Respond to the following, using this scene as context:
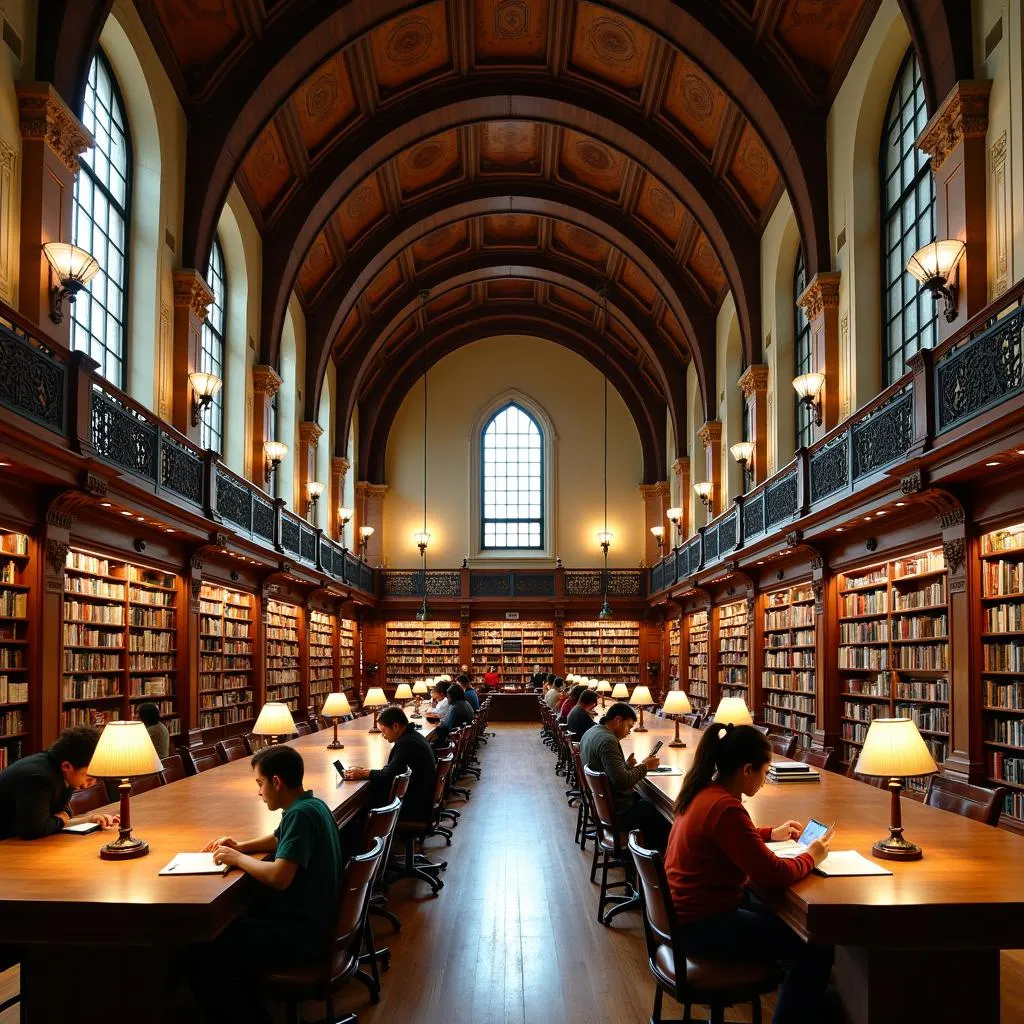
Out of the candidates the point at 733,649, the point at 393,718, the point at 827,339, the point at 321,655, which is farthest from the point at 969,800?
the point at 321,655

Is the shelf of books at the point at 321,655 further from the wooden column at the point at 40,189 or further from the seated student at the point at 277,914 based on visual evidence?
the seated student at the point at 277,914

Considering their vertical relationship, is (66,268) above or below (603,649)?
above

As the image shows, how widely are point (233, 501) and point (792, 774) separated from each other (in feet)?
28.4

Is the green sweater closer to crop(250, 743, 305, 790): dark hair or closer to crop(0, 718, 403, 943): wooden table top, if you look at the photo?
crop(0, 718, 403, 943): wooden table top

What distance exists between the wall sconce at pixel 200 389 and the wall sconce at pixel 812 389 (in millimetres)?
6906

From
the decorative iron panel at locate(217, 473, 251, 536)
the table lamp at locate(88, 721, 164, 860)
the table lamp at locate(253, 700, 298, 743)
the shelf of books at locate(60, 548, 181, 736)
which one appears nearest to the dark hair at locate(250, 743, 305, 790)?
the table lamp at locate(88, 721, 164, 860)

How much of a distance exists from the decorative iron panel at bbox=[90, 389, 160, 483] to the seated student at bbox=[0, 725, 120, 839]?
438cm

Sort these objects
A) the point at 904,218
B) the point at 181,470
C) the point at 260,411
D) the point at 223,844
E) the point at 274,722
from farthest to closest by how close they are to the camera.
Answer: the point at 260,411 → the point at 181,470 → the point at 904,218 → the point at 274,722 → the point at 223,844

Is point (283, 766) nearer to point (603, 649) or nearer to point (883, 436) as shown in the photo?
point (883, 436)

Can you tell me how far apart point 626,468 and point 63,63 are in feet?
61.8

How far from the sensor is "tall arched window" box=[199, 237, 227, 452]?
13.9m

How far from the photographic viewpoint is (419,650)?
24203 mm

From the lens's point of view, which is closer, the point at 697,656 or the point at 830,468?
the point at 830,468

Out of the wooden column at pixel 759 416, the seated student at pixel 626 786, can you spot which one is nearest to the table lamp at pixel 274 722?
the seated student at pixel 626 786
